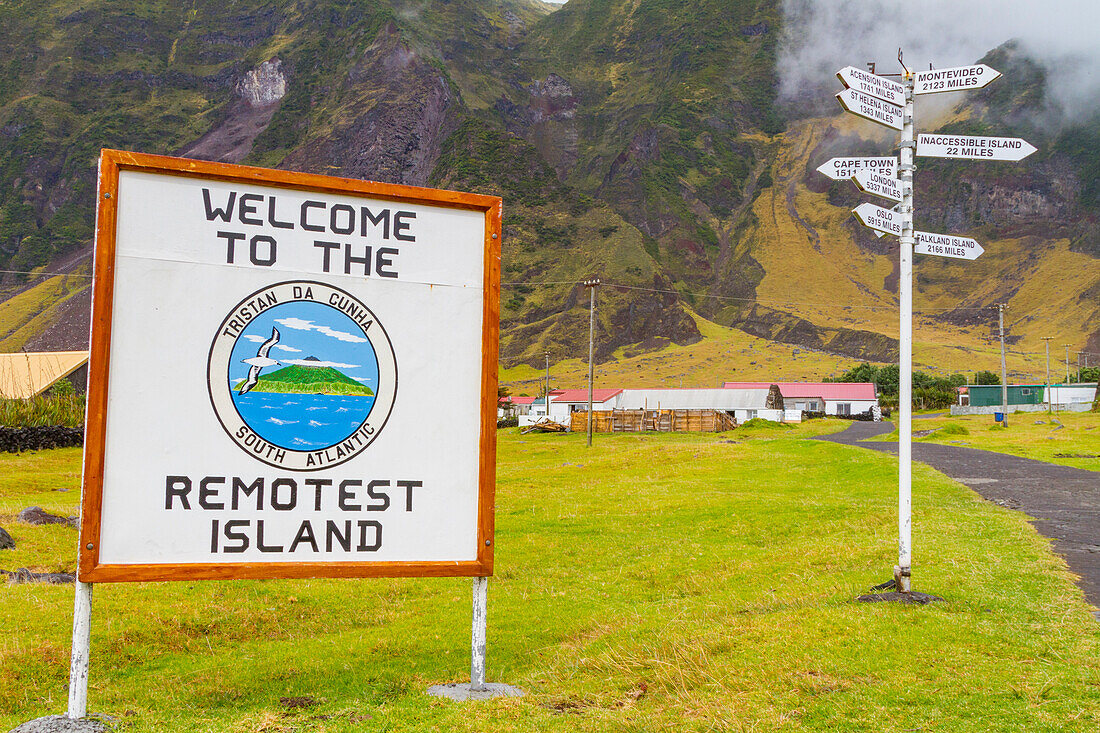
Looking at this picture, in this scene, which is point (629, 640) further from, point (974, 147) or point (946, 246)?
point (974, 147)

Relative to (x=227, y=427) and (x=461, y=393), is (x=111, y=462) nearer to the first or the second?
(x=227, y=427)

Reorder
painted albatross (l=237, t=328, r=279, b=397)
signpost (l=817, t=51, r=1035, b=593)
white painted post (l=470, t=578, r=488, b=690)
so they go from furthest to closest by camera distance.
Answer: signpost (l=817, t=51, r=1035, b=593), white painted post (l=470, t=578, r=488, b=690), painted albatross (l=237, t=328, r=279, b=397)

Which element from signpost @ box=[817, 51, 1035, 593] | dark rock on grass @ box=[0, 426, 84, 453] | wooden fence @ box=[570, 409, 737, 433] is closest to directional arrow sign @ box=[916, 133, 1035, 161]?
signpost @ box=[817, 51, 1035, 593]

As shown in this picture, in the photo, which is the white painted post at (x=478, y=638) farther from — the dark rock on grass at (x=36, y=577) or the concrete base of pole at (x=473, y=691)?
the dark rock on grass at (x=36, y=577)

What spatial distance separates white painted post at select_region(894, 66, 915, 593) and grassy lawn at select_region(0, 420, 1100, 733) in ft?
2.51

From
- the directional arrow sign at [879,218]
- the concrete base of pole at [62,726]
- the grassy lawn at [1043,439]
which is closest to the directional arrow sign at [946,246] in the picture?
the directional arrow sign at [879,218]

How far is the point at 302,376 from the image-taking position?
7438 millimetres

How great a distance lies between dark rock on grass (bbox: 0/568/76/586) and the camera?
38.7ft

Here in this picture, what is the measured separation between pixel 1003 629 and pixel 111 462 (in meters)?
8.53

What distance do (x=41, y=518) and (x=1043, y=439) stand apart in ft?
148

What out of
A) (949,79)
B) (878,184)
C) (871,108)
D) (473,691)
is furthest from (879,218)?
(473,691)

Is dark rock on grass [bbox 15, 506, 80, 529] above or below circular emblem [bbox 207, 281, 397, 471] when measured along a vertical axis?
below

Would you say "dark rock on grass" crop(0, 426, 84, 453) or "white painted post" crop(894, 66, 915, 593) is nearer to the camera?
"white painted post" crop(894, 66, 915, 593)

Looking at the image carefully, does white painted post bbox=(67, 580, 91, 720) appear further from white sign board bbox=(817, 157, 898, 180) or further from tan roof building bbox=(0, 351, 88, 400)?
tan roof building bbox=(0, 351, 88, 400)
